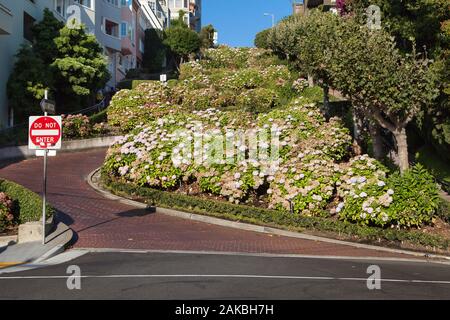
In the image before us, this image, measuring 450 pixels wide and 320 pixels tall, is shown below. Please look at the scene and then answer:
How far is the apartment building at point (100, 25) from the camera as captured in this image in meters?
27.6

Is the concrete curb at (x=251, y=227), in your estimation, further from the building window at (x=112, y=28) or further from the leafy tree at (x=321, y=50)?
the building window at (x=112, y=28)

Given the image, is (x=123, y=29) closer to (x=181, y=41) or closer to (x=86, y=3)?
(x=86, y=3)

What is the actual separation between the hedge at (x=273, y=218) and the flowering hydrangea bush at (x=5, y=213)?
5159 mm

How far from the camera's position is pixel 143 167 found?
60.5 ft

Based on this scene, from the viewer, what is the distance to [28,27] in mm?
31344

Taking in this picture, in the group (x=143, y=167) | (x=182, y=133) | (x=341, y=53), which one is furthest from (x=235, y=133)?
(x=341, y=53)

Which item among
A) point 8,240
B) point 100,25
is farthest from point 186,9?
point 8,240

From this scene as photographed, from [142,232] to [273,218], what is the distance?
143 inches

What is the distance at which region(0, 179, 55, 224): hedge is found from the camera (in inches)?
531

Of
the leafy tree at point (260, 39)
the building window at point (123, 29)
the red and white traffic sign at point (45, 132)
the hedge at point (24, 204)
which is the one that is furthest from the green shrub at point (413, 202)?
the leafy tree at point (260, 39)

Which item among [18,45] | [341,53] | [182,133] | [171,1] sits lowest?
[182,133]

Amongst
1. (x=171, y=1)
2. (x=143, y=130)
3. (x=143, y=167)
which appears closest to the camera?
(x=143, y=167)

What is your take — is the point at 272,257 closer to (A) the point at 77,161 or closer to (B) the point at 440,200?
(B) the point at 440,200

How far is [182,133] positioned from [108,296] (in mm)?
12189
